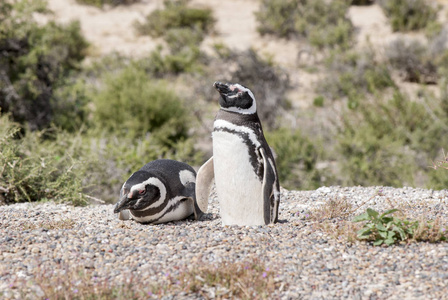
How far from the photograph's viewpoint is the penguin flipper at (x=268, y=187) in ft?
13.8

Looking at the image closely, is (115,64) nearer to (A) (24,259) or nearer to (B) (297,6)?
(B) (297,6)

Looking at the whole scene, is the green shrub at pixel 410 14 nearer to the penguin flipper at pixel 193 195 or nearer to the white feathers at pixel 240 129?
the penguin flipper at pixel 193 195

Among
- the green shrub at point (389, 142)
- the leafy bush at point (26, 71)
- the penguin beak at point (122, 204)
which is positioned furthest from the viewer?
the leafy bush at point (26, 71)

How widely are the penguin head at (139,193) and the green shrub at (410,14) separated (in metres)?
17.2

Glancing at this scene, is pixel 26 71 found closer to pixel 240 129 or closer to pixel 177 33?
pixel 240 129

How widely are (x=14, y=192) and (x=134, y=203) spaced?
231 cm

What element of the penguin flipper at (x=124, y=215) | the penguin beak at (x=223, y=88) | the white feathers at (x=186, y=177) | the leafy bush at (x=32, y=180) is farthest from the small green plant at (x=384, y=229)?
the leafy bush at (x=32, y=180)

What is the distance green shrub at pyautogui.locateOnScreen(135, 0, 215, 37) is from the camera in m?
20.5

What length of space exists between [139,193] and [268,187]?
3.54ft

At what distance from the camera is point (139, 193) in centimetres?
437

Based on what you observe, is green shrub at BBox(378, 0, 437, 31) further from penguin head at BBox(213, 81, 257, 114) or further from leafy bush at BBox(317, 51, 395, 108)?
penguin head at BBox(213, 81, 257, 114)

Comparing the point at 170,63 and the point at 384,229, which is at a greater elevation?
the point at 384,229

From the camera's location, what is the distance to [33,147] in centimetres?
758

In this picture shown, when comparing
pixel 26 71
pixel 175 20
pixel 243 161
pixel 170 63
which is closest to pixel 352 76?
pixel 170 63
